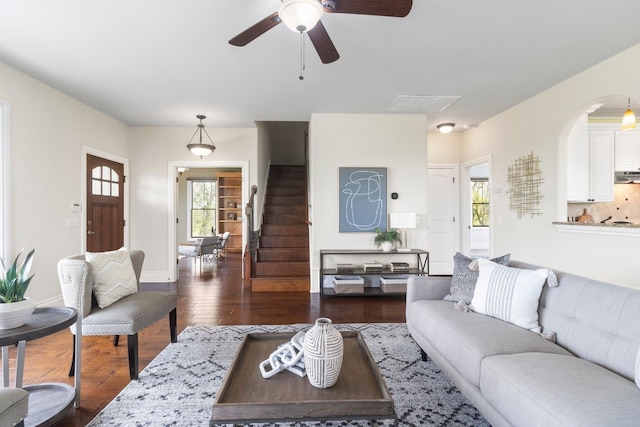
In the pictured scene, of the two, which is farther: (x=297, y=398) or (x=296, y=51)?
(x=296, y=51)

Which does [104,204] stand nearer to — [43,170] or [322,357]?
[43,170]

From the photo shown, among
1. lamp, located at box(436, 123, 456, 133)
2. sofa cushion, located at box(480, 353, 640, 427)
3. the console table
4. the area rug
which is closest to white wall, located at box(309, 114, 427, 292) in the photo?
the console table

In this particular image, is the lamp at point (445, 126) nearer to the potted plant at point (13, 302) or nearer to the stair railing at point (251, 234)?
the stair railing at point (251, 234)

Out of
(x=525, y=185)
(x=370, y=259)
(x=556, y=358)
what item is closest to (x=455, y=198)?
(x=525, y=185)

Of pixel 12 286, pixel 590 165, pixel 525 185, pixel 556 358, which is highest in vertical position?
pixel 590 165

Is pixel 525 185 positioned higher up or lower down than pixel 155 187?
lower down

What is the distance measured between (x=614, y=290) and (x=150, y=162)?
6.13 m

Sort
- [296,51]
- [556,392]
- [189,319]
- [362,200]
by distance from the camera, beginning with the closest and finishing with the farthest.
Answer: [556,392], [296,51], [189,319], [362,200]

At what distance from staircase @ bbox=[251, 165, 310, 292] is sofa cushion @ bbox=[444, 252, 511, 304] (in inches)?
104

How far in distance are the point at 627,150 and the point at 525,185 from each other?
1376mm

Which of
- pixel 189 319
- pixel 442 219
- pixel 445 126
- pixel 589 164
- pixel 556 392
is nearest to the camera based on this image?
pixel 556 392

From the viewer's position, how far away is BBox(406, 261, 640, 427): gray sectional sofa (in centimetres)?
119

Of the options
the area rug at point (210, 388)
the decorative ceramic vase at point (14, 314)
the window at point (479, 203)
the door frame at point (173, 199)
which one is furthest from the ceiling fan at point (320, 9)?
the window at point (479, 203)

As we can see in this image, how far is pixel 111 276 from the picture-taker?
8.18 feet
